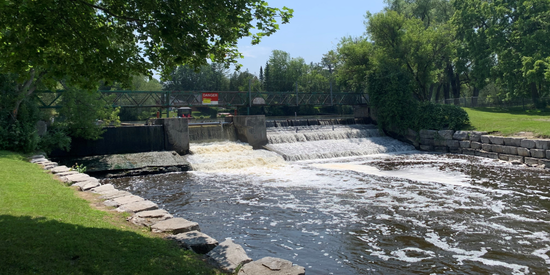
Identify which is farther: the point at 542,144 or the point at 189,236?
the point at 542,144

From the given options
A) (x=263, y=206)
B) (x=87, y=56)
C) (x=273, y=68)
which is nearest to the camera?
(x=87, y=56)

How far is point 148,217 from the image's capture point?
22.0ft

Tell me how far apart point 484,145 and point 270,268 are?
20.1 meters

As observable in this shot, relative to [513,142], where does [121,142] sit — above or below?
above

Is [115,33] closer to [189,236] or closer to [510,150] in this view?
[189,236]

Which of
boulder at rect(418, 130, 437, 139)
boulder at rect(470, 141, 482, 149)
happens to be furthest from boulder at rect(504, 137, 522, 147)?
boulder at rect(418, 130, 437, 139)

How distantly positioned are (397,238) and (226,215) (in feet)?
13.5

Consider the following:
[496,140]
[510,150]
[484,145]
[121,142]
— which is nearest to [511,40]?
[484,145]

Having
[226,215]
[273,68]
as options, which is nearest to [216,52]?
[226,215]

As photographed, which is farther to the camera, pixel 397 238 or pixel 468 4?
pixel 468 4

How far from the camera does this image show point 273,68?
64.6 m

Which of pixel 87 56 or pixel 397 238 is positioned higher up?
pixel 87 56

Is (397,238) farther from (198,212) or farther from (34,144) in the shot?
(34,144)

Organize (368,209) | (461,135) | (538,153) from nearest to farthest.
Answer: (368,209) < (538,153) < (461,135)
